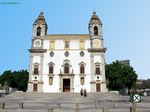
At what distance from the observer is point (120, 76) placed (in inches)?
2265

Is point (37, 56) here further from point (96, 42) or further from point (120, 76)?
point (120, 76)

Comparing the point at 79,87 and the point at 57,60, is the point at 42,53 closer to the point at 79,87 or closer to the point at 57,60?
the point at 57,60

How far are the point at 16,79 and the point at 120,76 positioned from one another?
3140 cm

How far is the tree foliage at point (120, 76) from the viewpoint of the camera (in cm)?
5744

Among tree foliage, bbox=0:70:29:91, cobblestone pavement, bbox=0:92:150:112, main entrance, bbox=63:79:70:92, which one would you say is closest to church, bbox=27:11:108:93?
main entrance, bbox=63:79:70:92

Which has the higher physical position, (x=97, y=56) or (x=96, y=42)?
(x=96, y=42)

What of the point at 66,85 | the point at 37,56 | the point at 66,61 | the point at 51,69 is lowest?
the point at 66,85

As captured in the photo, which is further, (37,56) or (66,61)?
(37,56)

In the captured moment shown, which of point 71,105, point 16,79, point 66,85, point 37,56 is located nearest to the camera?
point 71,105

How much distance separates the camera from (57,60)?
5097cm

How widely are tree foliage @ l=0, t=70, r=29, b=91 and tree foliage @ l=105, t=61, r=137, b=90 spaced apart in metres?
Result: 25.4

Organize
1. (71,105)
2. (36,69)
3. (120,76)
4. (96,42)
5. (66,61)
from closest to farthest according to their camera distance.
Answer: (71,105) < (36,69) < (66,61) < (96,42) < (120,76)

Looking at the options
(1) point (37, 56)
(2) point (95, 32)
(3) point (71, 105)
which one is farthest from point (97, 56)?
(3) point (71, 105)

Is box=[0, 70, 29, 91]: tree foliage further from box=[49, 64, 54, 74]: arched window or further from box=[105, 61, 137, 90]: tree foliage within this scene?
box=[105, 61, 137, 90]: tree foliage
